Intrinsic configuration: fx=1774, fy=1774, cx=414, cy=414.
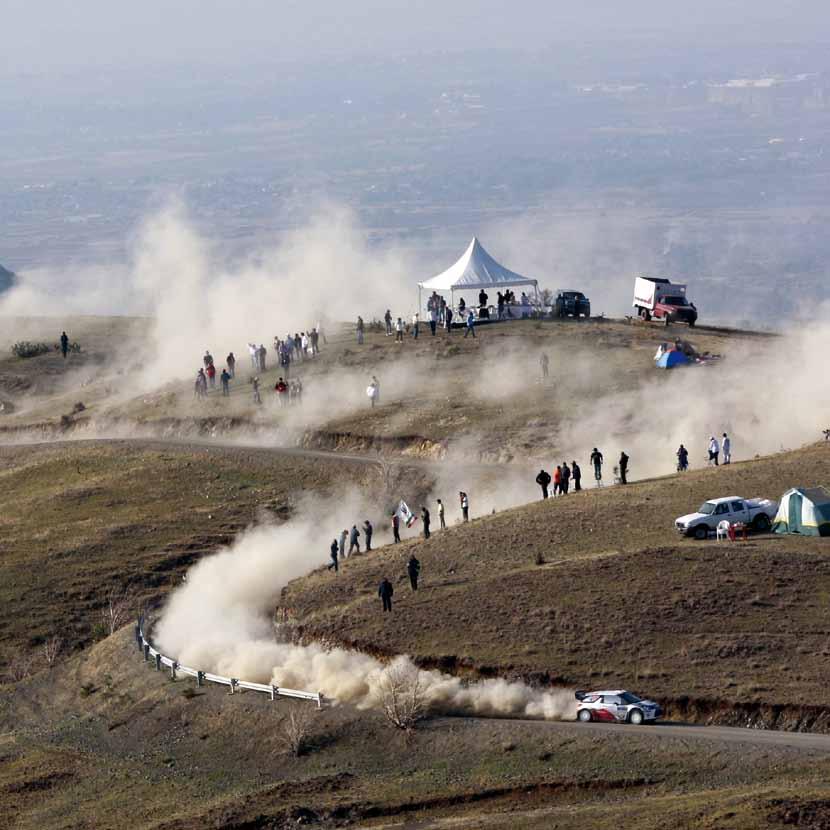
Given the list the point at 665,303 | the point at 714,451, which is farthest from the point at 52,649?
the point at 665,303

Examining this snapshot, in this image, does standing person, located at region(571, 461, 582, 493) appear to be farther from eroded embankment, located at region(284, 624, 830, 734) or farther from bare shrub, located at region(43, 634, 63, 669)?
Answer: bare shrub, located at region(43, 634, 63, 669)

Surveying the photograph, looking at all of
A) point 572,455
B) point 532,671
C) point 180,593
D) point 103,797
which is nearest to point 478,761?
point 532,671

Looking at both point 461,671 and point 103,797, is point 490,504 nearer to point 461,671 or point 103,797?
point 461,671

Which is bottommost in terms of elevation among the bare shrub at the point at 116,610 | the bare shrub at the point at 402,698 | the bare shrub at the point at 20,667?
the bare shrub at the point at 20,667

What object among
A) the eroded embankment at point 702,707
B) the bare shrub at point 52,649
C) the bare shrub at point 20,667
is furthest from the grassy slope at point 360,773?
the bare shrub at point 52,649

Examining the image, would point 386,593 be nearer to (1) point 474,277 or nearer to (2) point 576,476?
(2) point 576,476

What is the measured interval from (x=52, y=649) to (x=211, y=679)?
29.8 ft

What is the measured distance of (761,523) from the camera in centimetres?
4212

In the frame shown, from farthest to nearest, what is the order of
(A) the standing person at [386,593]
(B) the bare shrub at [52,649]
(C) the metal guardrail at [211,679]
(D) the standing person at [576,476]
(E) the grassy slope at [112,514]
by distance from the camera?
(E) the grassy slope at [112,514]
(D) the standing person at [576,476]
(B) the bare shrub at [52,649]
(A) the standing person at [386,593]
(C) the metal guardrail at [211,679]

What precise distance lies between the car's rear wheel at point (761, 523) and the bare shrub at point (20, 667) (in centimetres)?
1870

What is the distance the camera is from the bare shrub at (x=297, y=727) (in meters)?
34.8

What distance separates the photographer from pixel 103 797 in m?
34.4

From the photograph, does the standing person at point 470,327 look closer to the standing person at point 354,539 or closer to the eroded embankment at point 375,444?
the eroded embankment at point 375,444

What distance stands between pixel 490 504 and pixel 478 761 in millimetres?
19561
